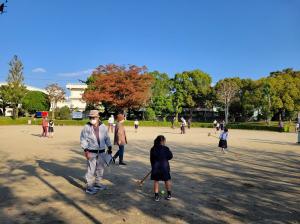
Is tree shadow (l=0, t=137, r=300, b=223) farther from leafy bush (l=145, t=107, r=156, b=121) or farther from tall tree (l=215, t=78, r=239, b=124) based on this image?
tall tree (l=215, t=78, r=239, b=124)

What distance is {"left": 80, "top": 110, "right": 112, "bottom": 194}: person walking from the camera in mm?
7635

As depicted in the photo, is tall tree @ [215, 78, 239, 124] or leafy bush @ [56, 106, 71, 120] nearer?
tall tree @ [215, 78, 239, 124]

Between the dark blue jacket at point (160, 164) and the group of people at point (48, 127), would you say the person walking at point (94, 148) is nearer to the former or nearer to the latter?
the dark blue jacket at point (160, 164)

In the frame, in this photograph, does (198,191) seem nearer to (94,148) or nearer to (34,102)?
(94,148)

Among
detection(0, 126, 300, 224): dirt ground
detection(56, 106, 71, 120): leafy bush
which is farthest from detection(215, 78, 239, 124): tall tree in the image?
detection(0, 126, 300, 224): dirt ground

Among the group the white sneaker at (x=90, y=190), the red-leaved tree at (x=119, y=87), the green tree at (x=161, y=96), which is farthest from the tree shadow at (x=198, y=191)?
the green tree at (x=161, y=96)

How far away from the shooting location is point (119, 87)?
55000 mm

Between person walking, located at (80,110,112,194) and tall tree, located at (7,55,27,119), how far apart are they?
62115mm

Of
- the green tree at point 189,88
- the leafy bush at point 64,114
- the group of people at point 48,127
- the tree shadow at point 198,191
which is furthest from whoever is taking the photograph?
the green tree at point 189,88

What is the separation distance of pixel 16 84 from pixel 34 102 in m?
15.6

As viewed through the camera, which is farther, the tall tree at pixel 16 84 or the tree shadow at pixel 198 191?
the tall tree at pixel 16 84

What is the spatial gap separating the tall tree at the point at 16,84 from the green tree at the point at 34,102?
1315cm

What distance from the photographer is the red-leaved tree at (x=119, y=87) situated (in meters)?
54.6

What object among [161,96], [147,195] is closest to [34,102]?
[161,96]
